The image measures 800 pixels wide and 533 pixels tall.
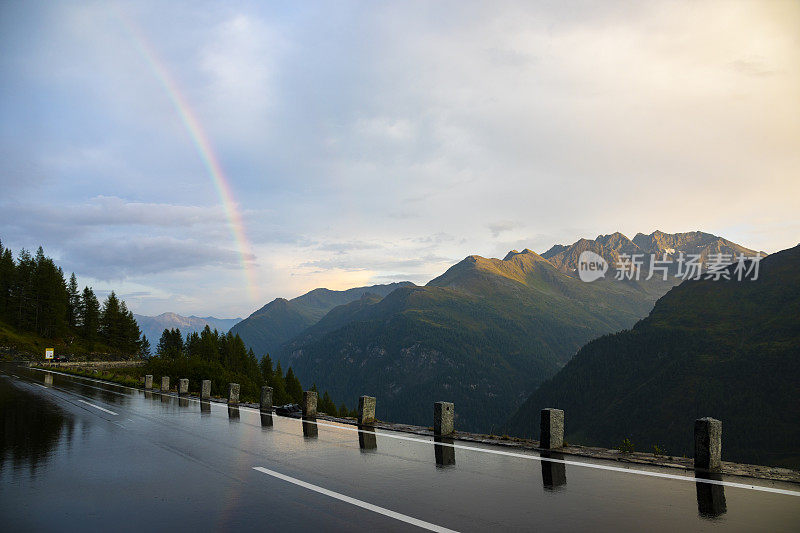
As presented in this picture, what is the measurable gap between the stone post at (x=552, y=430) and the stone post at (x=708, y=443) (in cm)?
293

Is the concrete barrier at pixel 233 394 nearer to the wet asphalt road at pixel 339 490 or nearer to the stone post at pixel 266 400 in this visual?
the stone post at pixel 266 400

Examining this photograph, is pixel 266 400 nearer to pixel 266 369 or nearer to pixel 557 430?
pixel 557 430

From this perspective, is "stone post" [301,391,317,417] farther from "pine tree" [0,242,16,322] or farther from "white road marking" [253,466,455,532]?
"pine tree" [0,242,16,322]

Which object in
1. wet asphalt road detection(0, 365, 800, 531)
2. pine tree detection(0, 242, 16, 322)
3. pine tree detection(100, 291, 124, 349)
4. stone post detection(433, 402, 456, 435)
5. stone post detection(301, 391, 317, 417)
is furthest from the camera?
pine tree detection(100, 291, 124, 349)

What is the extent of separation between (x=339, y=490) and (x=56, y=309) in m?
138

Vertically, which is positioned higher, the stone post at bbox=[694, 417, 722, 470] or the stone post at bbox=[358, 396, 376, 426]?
the stone post at bbox=[694, 417, 722, 470]

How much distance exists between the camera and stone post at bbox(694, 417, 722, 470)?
9.97 metres

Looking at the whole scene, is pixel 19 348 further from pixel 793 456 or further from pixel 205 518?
pixel 793 456

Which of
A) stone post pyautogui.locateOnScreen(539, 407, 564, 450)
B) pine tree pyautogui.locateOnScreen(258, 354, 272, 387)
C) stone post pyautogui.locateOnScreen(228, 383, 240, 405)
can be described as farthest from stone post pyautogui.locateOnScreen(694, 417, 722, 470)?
pine tree pyautogui.locateOnScreen(258, 354, 272, 387)

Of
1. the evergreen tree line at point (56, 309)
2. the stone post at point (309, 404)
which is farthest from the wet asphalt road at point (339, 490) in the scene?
the evergreen tree line at point (56, 309)

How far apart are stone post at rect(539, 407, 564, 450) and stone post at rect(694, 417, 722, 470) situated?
293 cm

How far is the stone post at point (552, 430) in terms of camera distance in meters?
12.2

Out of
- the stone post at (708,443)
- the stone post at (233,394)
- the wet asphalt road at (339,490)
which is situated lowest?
the stone post at (233,394)

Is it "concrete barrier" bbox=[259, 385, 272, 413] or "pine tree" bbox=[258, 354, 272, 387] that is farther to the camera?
"pine tree" bbox=[258, 354, 272, 387]
